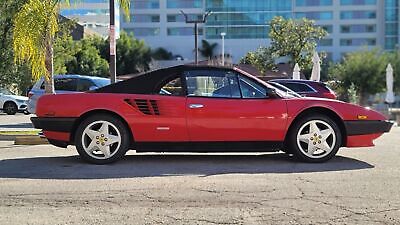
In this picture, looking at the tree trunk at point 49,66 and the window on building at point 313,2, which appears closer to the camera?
the tree trunk at point 49,66

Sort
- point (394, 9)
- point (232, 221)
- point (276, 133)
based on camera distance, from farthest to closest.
A: point (394, 9)
point (276, 133)
point (232, 221)

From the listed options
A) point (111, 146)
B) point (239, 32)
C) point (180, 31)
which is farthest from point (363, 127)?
point (180, 31)

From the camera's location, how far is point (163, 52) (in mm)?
93312

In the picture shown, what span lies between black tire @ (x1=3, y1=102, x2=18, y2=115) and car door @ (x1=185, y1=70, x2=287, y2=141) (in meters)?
19.3

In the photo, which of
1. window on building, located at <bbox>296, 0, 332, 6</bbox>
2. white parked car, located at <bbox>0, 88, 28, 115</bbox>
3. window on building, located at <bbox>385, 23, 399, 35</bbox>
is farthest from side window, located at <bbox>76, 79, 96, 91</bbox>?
window on building, located at <bbox>385, 23, 399, 35</bbox>

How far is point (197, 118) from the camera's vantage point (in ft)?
24.7

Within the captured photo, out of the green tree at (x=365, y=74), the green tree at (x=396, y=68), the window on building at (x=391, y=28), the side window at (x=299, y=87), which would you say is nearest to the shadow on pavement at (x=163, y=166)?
the side window at (x=299, y=87)

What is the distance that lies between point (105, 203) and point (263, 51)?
38.1 metres

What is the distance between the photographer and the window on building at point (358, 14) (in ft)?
305

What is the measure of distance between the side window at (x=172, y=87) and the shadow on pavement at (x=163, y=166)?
1002 mm

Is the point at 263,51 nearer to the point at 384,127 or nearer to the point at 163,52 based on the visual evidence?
the point at 384,127

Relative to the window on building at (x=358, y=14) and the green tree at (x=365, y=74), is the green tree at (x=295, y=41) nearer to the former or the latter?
the green tree at (x=365, y=74)

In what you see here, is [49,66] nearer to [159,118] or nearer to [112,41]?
[112,41]

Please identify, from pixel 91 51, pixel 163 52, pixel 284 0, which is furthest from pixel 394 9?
pixel 91 51
